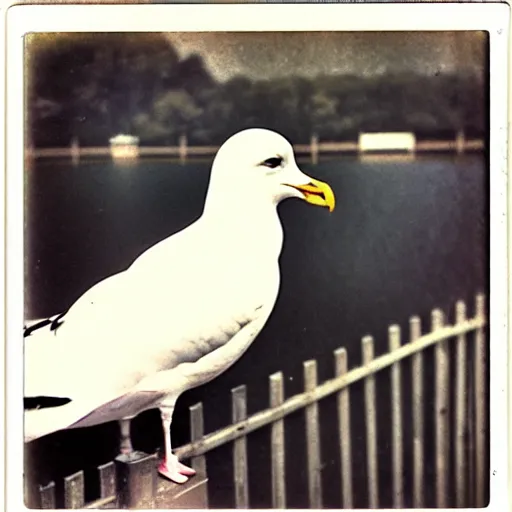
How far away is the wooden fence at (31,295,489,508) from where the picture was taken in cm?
94

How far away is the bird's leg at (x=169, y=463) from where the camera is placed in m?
0.94

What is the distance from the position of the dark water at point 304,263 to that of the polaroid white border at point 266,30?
0.07 ft

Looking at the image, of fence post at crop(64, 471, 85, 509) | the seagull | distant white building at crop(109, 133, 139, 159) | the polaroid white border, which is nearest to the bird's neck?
the seagull

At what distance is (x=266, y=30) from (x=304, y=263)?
310 mm

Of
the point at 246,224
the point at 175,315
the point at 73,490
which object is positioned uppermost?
the point at 246,224

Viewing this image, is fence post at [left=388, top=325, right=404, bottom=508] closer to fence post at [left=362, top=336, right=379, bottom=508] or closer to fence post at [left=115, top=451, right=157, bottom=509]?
fence post at [left=362, top=336, right=379, bottom=508]

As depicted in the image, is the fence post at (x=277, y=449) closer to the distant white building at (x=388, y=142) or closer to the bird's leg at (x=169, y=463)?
the bird's leg at (x=169, y=463)

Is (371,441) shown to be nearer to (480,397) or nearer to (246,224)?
(480,397)

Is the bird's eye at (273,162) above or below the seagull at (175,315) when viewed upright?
above

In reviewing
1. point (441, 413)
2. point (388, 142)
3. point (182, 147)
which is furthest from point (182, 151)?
point (441, 413)

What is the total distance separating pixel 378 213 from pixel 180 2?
38 cm

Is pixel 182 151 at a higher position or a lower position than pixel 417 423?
higher

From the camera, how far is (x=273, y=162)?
3.09 feet

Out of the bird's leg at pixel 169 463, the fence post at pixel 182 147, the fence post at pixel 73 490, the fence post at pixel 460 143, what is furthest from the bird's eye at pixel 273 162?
the fence post at pixel 73 490
